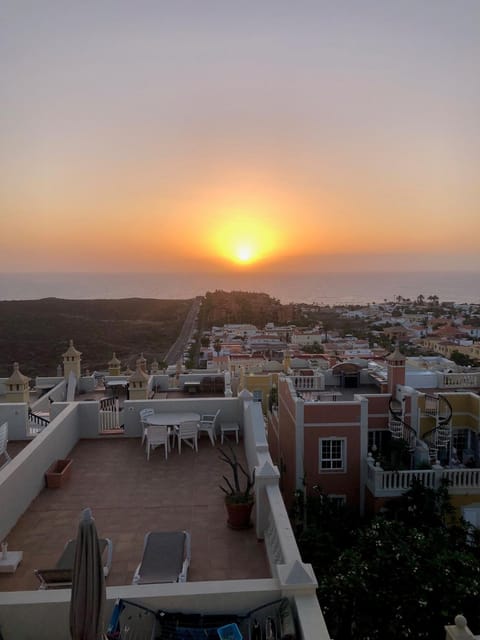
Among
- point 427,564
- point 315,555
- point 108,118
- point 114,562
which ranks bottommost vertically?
point 315,555

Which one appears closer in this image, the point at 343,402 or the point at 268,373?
the point at 343,402

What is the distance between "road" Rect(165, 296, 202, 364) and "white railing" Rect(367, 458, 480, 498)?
4118 cm

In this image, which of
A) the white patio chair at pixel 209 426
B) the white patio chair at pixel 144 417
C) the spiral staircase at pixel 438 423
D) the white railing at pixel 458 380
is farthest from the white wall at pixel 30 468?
the white railing at pixel 458 380

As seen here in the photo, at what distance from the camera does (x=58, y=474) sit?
7.19 m

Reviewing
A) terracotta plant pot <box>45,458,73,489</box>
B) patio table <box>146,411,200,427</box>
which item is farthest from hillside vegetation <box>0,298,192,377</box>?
terracotta plant pot <box>45,458,73,489</box>

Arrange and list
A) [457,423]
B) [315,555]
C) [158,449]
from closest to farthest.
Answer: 1. [158,449]
2. [315,555]
3. [457,423]

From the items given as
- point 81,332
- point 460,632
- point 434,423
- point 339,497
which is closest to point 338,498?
point 339,497

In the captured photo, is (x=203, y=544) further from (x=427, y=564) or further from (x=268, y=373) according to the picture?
(x=268, y=373)

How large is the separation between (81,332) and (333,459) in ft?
210

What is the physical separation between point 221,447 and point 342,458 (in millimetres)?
6167

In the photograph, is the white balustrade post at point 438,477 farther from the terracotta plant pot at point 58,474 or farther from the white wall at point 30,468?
the terracotta plant pot at point 58,474

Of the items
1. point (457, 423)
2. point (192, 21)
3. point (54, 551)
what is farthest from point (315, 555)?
point (192, 21)

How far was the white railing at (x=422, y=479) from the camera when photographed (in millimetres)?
12773

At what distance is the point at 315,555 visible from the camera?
9.45 metres
